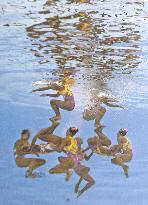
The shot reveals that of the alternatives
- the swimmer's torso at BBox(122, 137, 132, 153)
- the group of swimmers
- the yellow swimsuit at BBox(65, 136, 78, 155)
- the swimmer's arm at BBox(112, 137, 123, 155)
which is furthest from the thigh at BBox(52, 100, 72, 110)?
the swimmer's torso at BBox(122, 137, 132, 153)

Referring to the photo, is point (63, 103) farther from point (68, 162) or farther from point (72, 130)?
point (68, 162)

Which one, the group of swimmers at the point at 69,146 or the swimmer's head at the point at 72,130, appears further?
the group of swimmers at the point at 69,146

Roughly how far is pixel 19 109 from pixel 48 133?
8388 mm

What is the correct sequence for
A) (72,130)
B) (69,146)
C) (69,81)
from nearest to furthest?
(72,130)
(69,146)
(69,81)

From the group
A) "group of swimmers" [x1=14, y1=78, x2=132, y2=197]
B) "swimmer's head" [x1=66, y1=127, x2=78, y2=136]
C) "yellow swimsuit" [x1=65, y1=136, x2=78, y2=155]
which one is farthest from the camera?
"group of swimmers" [x1=14, y1=78, x2=132, y2=197]

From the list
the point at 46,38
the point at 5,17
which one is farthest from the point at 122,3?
the point at 5,17

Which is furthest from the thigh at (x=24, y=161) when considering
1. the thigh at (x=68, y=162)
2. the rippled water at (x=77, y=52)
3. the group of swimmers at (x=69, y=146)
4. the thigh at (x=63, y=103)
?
the rippled water at (x=77, y=52)

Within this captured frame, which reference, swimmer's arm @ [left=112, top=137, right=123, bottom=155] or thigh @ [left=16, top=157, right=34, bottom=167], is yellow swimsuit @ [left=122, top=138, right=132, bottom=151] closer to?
swimmer's arm @ [left=112, top=137, right=123, bottom=155]

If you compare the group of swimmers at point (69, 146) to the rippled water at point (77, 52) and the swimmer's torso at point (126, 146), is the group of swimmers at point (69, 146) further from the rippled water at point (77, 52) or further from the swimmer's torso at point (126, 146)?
the rippled water at point (77, 52)

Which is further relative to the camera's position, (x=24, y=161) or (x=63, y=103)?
(x=24, y=161)

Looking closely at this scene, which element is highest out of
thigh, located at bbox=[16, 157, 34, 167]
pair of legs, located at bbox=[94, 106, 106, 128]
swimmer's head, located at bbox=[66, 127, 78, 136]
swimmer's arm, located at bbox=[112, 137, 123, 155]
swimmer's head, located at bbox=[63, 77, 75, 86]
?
swimmer's head, located at bbox=[66, 127, 78, 136]

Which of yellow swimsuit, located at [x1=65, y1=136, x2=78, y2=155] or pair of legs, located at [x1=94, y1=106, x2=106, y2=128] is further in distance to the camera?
pair of legs, located at [x1=94, y1=106, x2=106, y2=128]

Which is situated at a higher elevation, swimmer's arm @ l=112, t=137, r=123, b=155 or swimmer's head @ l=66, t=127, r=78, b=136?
swimmer's head @ l=66, t=127, r=78, b=136

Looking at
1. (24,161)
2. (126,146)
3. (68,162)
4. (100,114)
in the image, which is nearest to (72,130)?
(68,162)
